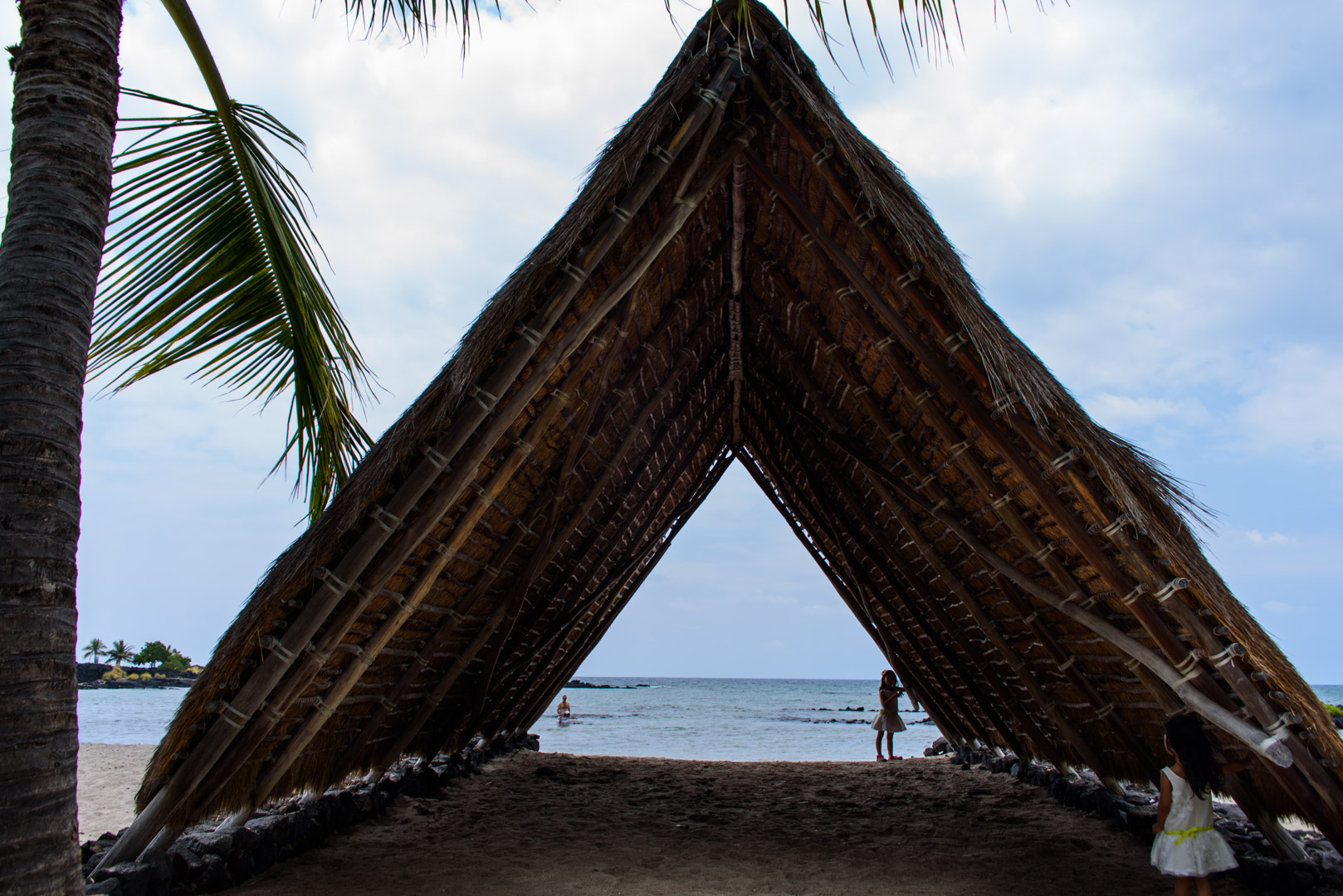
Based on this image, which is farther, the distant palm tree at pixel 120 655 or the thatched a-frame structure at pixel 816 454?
the distant palm tree at pixel 120 655

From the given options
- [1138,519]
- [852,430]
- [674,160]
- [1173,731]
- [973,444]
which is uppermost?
[674,160]

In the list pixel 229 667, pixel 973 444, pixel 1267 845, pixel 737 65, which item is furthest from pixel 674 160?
pixel 1267 845

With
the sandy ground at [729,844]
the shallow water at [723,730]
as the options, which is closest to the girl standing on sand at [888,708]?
the sandy ground at [729,844]

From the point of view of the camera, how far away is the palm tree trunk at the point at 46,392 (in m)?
1.49

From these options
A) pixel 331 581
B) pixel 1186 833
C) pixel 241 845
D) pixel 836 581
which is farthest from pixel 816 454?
pixel 241 845

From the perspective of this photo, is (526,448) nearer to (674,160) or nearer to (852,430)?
(674,160)

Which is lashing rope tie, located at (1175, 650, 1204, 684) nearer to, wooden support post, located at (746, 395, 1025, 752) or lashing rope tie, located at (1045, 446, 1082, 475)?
lashing rope tie, located at (1045, 446, 1082, 475)

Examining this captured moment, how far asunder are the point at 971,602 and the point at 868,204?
2.57 meters

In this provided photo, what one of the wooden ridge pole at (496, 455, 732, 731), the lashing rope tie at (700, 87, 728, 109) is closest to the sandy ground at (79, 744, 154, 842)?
the wooden ridge pole at (496, 455, 732, 731)

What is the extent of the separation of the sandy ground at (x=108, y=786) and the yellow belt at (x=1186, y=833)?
4103 millimetres

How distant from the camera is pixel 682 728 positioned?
21500 mm

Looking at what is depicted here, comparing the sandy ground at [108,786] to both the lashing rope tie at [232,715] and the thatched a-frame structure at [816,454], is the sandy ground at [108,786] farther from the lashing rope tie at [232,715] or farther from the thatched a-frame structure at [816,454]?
the thatched a-frame structure at [816,454]

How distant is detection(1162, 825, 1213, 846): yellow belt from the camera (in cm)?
275

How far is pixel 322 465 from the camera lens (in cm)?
297
